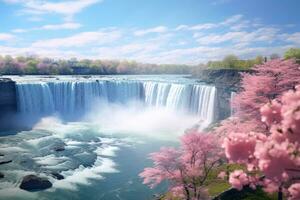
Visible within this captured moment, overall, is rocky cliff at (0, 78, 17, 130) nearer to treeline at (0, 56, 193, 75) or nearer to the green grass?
the green grass

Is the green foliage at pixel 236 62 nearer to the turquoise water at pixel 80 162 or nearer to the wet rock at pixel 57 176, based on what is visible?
the turquoise water at pixel 80 162

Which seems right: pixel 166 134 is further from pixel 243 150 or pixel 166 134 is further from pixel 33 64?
pixel 33 64

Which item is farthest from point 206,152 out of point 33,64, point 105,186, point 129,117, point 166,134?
point 33,64

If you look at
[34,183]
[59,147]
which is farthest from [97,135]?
[34,183]

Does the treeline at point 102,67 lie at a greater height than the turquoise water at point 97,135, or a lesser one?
greater

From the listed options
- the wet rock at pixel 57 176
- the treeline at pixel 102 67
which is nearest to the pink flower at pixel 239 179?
the wet rock at pixel 57 176

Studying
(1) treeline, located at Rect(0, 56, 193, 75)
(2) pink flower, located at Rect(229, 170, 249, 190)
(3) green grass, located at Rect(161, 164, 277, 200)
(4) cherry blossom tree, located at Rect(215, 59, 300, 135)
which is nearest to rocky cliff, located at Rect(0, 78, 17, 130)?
(3) green grass, located at Rect(161, 164, 277, 200)
